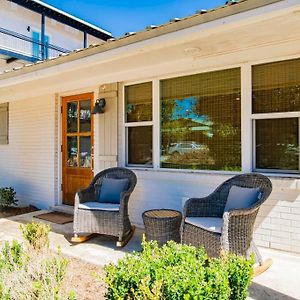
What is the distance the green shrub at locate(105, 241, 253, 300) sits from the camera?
172 cm

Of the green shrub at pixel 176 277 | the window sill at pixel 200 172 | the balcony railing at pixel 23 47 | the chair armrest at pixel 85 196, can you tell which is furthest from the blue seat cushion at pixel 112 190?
the balcony railing at pixel 23 47

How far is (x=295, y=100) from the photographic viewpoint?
3713mm

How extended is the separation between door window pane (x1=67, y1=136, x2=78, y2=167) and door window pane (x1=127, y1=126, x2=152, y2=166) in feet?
4.49

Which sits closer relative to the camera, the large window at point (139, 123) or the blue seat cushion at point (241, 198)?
the blue seat cushion at point (241, 198)

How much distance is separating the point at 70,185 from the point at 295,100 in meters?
4.29

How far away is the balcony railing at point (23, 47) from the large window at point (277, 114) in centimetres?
1271

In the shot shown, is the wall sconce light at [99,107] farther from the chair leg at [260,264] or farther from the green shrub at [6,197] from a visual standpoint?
the chair leg at [260,264]

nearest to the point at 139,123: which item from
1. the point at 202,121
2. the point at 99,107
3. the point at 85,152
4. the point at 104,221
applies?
the point at 99,107

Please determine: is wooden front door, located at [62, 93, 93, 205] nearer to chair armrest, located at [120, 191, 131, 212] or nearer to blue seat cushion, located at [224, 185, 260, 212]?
chair armrest, located at [120, 191, 131, 212]

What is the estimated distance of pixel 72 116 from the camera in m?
6.18

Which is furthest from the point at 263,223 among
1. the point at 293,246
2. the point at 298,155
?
the point at 298,155

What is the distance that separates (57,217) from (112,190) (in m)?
1.71

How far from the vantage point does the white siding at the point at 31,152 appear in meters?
6.48

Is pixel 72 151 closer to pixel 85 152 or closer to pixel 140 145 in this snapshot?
pixel 85 152
